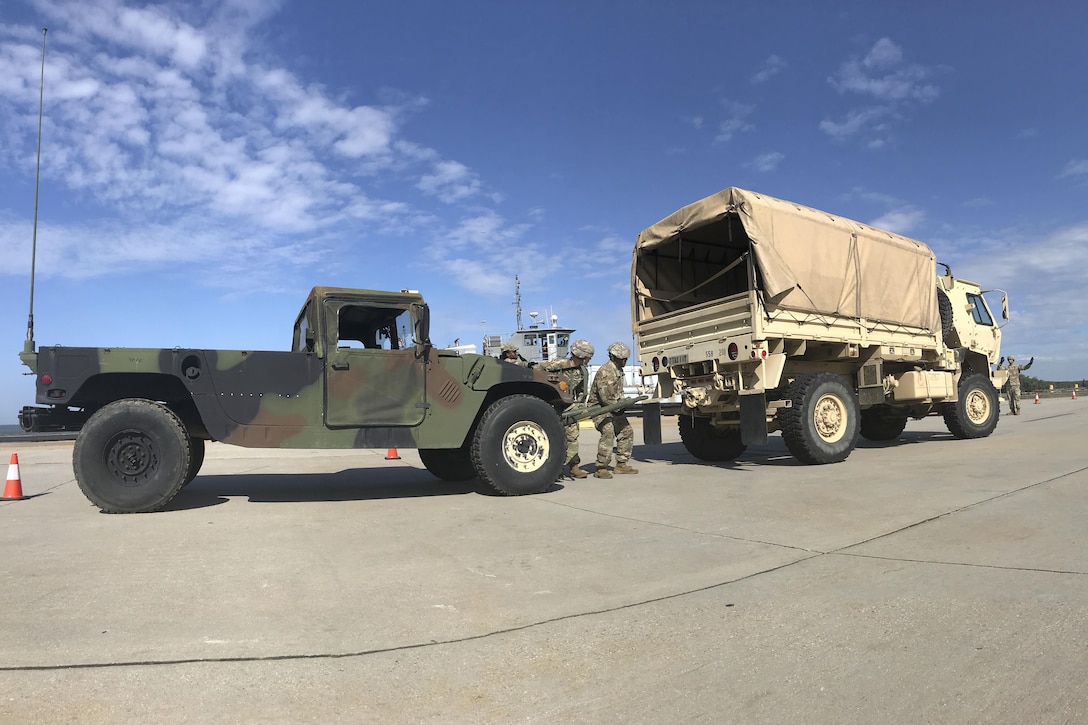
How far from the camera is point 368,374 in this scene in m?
6.20

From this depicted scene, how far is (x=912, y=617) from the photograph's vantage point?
2.87 m

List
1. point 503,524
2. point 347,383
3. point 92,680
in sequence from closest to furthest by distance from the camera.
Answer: point 92,680, point 503,524, point 347,383

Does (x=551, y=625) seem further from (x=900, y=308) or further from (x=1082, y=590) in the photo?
(x=900, y=308)

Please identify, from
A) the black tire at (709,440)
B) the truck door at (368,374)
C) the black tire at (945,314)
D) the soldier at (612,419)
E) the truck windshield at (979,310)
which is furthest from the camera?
the truck windshield at (979,310)

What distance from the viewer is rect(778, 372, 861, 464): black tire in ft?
25.6

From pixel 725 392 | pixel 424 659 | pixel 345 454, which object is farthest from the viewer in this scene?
pixel 345 454

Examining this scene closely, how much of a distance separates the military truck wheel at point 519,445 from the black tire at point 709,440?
3.04 metres

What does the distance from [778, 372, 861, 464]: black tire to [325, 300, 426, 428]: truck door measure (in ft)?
14.2

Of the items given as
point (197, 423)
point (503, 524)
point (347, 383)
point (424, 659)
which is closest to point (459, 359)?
point (347, 383)

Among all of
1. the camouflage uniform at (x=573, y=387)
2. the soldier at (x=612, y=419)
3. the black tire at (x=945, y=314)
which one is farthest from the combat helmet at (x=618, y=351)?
the black tire at (x=945, y=314)

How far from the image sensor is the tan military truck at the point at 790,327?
7.62m

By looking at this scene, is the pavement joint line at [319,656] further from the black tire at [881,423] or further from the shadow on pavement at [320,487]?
the black tire at [881,423]

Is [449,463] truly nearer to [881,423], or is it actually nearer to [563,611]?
[563,611]

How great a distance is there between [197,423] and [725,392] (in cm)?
571
